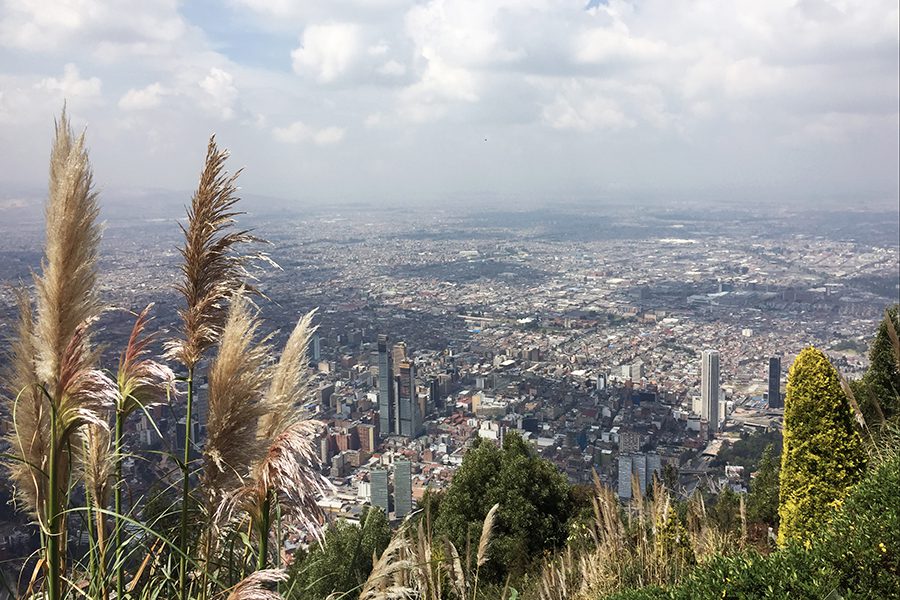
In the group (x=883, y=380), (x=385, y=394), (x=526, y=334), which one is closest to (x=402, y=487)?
(x=883, y=380)

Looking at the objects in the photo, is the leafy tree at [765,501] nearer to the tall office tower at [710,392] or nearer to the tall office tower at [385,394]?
the tall office tower at [710,392]

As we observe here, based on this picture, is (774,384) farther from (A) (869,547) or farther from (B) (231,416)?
(B) (231,416)

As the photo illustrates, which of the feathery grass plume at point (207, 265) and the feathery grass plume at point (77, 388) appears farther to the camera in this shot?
the feathery grass plume at point (207, 265)

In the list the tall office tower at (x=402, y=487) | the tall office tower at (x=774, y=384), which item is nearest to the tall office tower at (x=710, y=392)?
the tall office tower at (x=774, y=384)

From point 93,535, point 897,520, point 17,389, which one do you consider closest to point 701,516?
point 897,520

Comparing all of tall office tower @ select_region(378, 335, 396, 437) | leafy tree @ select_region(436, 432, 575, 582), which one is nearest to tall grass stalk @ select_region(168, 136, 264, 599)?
leafy tree @ select_region(436, 432, 575, 582)
